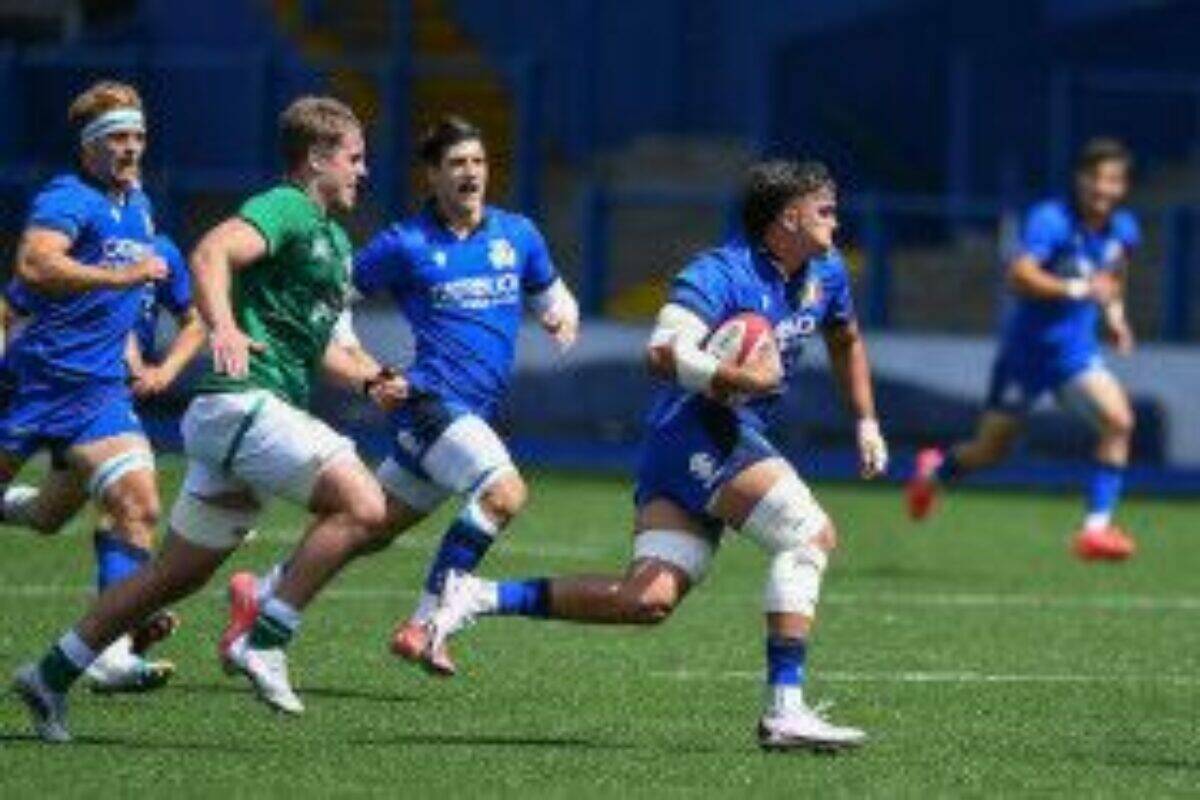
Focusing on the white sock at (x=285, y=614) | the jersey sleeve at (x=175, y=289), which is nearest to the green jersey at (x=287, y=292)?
the white sock at (x=285, y=614)

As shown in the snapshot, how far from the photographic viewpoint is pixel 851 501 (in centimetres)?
2755

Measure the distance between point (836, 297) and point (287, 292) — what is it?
185cm

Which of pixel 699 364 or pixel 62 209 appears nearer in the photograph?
pixel 699 364

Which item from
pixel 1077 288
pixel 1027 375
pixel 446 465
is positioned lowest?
pixel 1027 375

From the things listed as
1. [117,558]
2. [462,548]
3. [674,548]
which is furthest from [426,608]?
[674,548]

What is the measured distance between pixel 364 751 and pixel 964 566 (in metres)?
9.92

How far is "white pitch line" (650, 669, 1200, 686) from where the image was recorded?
51.1 feet

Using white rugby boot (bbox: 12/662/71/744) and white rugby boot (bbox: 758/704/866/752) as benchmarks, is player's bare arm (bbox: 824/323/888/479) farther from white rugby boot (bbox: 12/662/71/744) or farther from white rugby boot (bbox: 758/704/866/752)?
white rugby boot (bbox: 12/662/71/744)

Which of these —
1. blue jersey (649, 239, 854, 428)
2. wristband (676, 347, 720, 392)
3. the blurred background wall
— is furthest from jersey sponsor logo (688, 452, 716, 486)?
the blurred background wall

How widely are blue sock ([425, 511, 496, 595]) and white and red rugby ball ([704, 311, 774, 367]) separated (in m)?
2.49

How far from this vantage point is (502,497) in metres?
15.4

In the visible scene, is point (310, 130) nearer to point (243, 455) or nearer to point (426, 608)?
point (243, 455)

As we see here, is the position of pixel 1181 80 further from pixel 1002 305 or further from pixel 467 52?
pixel 467 52

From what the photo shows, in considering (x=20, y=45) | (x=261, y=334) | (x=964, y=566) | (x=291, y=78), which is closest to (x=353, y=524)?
(x=261, y=334)
